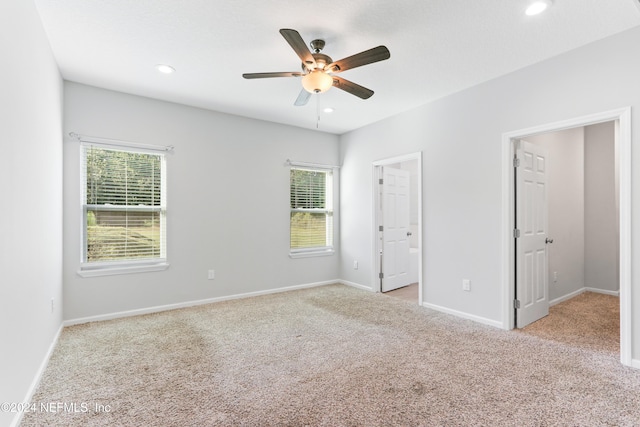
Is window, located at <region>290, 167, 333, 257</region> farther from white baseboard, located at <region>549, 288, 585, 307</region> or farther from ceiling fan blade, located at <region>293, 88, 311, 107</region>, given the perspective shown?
white baseboard, located at <region>549, 288, 585, 307</region>

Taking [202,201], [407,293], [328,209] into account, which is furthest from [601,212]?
[202,201]

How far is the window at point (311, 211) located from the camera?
17.3 feet

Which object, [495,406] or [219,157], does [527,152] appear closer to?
[495,406]

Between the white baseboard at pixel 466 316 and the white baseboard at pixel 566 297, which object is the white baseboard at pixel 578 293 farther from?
the white baseboard at pixel 466 316

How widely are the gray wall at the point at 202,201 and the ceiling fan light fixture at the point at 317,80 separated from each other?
240cm

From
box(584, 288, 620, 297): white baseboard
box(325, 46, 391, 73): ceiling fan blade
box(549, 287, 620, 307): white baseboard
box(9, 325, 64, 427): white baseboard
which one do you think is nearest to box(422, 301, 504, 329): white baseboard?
box(549, 287, 620, 307): white baseboard

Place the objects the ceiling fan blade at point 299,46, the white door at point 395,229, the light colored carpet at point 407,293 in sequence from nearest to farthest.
Answer: the ceiling fan blade at point 299,46, the light colored carpet at point 407,293, the white door at point 395,229

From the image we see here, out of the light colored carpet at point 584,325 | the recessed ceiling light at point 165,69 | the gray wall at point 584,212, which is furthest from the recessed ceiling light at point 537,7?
the recessed ceiling light at point 165,69

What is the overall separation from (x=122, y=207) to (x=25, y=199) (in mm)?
1815

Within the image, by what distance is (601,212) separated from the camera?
4625 millimetres

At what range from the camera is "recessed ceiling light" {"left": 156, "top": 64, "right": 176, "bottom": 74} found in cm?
312

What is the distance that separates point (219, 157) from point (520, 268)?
13.2 feet

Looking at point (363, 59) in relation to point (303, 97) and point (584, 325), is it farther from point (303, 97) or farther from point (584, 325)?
point (584, 325)

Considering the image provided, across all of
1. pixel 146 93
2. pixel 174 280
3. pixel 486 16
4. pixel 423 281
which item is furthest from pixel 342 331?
pixel 146 93
